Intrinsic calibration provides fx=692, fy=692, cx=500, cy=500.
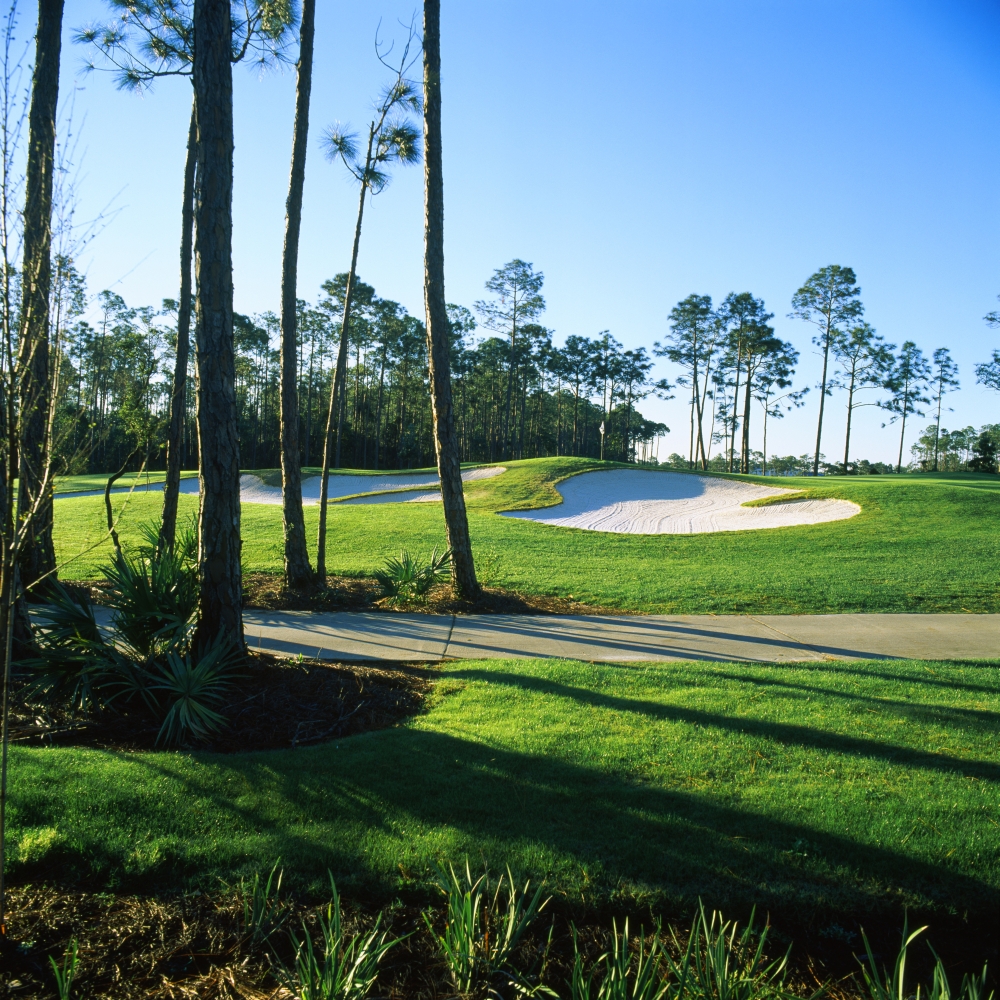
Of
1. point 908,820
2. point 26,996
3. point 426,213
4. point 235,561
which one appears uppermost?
point 426,213

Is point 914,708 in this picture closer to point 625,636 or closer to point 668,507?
point 625,636

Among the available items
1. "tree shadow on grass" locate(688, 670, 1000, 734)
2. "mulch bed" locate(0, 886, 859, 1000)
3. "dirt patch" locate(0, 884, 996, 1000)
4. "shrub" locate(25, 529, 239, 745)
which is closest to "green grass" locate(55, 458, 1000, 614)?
"tree shadow on grass" locate(688, 670, 1000, 734)

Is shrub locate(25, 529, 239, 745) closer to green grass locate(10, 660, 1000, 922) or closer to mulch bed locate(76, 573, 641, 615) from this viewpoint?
green grass locate(10, 660, 1000, 922)

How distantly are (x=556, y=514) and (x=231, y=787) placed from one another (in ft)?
55.1

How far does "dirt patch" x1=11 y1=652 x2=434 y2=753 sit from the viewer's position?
177 inches

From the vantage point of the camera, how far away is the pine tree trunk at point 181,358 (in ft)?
32.8

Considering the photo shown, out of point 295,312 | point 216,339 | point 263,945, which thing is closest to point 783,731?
point 263,945

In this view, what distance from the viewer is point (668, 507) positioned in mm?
20984

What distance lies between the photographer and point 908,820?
3.45 metres

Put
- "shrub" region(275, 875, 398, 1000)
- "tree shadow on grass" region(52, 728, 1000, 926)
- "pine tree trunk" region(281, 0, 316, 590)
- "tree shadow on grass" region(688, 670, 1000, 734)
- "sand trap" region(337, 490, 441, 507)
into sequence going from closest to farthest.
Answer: "shrub" region(275, 875, 398, 1000), "tree shadow on grass" region(52, 728, 1000, 926), "tree shadow on grass" region(688, 670, 1000, 734), "pine tree trunk" region(281, 0, 316, 590), "sand trap" region(337, 490, 441, 507)

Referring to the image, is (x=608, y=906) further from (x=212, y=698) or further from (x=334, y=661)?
(x=334, y=661)

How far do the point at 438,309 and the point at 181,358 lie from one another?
384 cm

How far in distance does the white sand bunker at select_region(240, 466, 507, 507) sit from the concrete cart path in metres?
14.8

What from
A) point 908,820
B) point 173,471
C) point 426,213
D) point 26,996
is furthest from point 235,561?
point 426,213
